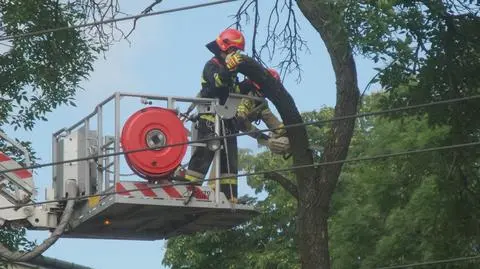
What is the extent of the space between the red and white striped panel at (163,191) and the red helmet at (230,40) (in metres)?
Answer: 1.52

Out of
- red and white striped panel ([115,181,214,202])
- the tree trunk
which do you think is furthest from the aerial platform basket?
the tree trunk

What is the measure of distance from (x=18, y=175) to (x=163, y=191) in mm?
1970

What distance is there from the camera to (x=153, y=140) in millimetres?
12453

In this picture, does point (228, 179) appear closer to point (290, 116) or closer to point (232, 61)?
point (232, 61)

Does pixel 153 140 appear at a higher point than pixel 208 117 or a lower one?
lower

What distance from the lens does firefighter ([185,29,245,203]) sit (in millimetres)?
12875

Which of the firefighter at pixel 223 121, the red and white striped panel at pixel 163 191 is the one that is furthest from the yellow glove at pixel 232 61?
the red and white striped panel at pixel 163 191

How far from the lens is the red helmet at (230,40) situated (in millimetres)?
13312

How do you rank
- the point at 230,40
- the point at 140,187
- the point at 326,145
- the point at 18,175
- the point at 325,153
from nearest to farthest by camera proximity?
the point at 140,187
the point at 230,40
the point at 18,175
the point at 325,153
the point at 326,145

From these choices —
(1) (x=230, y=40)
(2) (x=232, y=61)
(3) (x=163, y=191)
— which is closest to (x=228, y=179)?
(3) (x=163, y=191)

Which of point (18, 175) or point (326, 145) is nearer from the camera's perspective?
point (18, 175)

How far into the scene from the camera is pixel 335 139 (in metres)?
14.8

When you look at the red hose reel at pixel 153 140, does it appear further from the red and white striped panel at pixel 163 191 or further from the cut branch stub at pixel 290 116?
the cut branch stub at pixel 290 116

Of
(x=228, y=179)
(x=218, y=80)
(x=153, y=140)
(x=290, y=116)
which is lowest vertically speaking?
(x=228, y=179)
